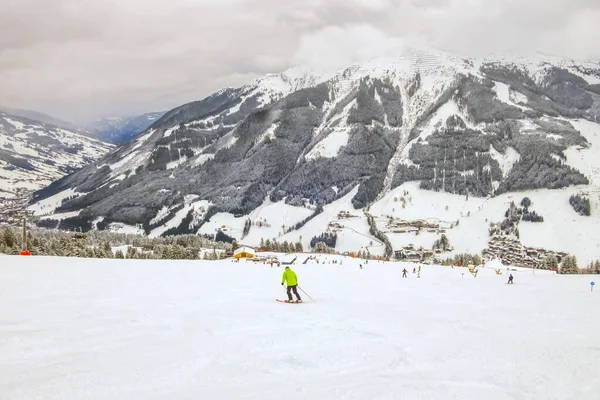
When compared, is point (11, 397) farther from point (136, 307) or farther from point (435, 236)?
point (435, 236)

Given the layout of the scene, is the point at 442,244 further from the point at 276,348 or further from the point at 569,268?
the point at 276,348

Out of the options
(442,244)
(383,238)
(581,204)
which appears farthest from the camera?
(383,238)

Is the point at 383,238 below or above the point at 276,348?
above

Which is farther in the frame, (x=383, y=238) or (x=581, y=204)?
(x=383, y=238)

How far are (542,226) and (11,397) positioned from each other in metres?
196

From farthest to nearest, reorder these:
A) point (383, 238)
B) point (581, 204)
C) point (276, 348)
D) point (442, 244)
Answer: point (383, 238) < point (581, 204) < point (442, 244) < point (276, 348)

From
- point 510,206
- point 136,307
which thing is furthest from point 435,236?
point 136,307

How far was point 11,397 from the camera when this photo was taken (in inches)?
355

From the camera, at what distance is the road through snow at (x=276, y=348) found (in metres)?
10.2

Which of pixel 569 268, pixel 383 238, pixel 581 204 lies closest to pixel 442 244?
pixel 383 238

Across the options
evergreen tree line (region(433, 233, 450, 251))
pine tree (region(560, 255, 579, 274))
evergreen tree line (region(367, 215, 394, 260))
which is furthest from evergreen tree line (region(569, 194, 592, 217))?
pine tree (region(560, 255, 579, 274))

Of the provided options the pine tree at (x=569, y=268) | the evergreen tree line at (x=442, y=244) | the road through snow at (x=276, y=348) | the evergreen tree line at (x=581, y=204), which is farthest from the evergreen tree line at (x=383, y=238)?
the road through snow at (x=276, y=348)

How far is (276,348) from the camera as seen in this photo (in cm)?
1381

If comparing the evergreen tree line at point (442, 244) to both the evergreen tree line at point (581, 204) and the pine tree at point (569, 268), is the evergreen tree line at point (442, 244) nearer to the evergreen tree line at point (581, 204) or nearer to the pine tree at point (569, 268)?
the evergreen tree line at point (581, 204)
